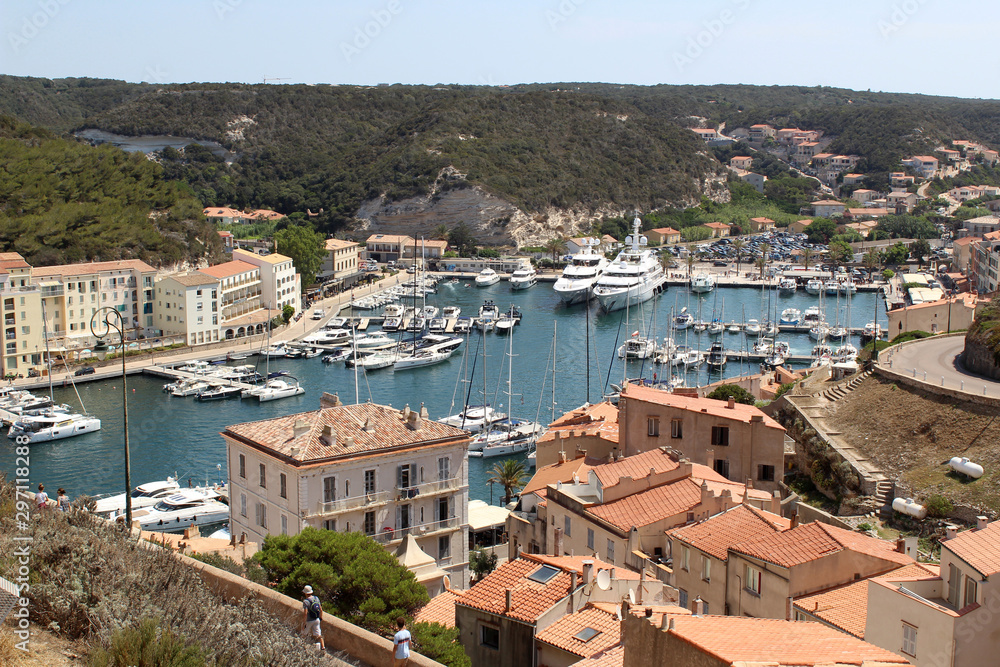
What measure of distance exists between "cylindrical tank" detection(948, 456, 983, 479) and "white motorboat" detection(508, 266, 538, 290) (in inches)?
2266

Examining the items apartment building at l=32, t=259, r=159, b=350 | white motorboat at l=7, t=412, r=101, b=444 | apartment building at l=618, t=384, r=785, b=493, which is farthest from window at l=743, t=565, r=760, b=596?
apartment building at l=32, t=259, r=159, b=350

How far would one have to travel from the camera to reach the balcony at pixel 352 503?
18.8 metres

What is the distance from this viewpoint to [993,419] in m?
21.1

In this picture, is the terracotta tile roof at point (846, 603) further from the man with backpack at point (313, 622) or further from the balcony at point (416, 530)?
the balcony at point (416, 530)

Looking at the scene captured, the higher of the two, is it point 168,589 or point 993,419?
point 168,589

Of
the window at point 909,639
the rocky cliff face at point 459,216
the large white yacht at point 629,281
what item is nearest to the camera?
the window at point 909,639

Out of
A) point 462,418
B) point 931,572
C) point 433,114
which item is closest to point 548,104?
point 433,114

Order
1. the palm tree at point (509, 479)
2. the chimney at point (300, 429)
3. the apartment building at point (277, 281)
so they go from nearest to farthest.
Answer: the chimney at point (300, 429) < the palm tree at point (509, 479) < the apartment building at point (277, 281)

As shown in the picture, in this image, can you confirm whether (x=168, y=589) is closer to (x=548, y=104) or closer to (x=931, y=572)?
(x=931, y=572)

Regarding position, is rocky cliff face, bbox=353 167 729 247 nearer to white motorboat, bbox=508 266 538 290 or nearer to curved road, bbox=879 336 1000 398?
white motorboat, bbox=508 266 538 290

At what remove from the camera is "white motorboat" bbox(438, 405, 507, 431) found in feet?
122

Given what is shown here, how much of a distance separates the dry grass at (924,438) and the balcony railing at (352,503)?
400 inches

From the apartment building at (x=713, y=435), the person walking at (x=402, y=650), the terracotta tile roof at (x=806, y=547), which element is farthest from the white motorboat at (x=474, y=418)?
the person walking at (x=402, y=650)

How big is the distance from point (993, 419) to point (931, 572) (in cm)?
1062
